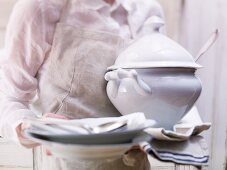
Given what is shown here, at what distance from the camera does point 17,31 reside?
65 centimetres

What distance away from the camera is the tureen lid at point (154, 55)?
1.85 ft

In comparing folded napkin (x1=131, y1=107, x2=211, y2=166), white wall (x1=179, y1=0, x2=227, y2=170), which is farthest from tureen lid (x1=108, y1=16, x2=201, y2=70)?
white wall (x1=179, y1=0, x2=227, y2=170)

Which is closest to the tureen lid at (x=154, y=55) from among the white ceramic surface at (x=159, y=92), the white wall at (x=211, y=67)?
the white ceramic surface at (x=159, y=92)

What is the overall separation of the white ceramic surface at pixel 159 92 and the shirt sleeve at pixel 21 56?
187mm

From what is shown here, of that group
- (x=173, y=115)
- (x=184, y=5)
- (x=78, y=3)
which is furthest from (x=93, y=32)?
(x=184, y=5)

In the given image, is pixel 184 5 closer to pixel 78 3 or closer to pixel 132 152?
pixel 78 3

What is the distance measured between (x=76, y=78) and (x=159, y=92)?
0.20 meters

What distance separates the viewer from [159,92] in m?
0.56

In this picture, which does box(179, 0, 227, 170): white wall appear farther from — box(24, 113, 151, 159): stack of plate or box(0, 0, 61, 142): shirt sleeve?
box(24, 113, 151, 159): stack of plate

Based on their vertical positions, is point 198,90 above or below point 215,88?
above

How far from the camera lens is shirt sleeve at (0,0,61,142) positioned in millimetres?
649

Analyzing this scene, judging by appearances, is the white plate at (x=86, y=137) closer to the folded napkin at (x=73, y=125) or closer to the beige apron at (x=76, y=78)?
the folded napkin at (x=73, y=125)

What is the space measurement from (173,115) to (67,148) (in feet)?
0.79

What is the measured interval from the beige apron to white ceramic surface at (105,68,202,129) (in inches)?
3.7
